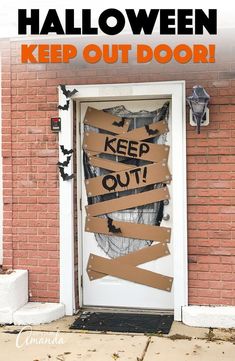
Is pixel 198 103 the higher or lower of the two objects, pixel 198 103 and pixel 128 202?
the higher

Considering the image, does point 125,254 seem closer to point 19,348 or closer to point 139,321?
point 139,321

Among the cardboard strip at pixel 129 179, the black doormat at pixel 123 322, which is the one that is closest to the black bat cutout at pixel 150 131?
the cardboard strip at pixel 129 179

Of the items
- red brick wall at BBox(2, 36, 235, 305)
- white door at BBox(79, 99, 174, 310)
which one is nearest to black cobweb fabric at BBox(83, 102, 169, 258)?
white door at BBox(79, 99, 174, 310)

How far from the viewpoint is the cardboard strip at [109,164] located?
16.2 feet

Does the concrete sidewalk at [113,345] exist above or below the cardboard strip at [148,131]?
below

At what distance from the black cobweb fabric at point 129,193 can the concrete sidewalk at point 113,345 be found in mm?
967

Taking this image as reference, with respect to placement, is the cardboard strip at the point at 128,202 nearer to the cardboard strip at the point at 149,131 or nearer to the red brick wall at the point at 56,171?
the red brick wall at the point at 56,171

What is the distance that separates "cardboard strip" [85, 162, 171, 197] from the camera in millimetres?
4848

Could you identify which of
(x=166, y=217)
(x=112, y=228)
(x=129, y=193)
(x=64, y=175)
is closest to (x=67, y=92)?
(x=64, y=175)

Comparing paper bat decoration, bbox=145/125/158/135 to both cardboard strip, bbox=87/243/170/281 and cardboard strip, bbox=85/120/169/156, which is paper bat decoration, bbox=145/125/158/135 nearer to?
cardboard strip, bbox=85/120/169/156

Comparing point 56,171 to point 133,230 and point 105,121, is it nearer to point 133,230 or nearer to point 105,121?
point 105,121

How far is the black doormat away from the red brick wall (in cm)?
39

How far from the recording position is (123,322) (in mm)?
4594

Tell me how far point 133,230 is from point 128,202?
12.1 inches
